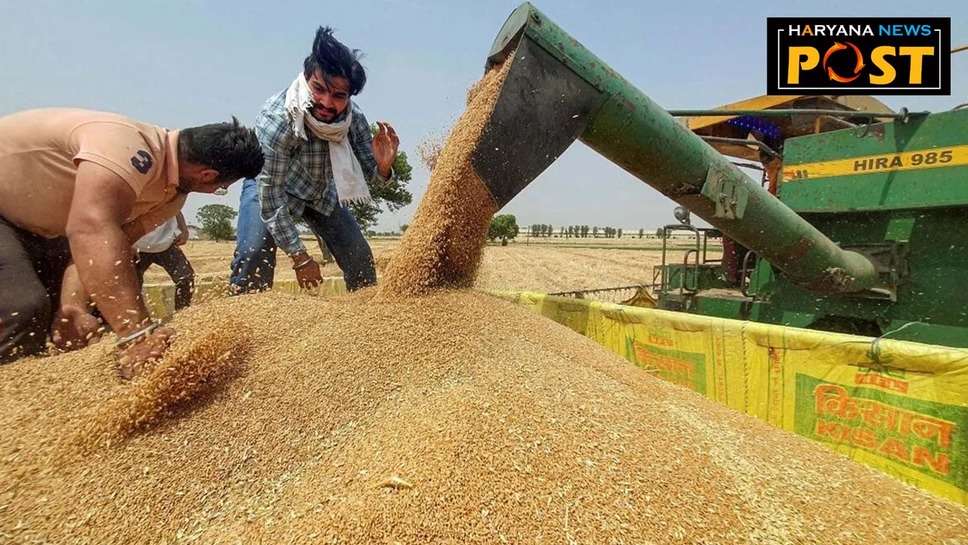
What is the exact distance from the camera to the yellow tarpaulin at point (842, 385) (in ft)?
5.69

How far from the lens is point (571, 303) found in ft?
10.7

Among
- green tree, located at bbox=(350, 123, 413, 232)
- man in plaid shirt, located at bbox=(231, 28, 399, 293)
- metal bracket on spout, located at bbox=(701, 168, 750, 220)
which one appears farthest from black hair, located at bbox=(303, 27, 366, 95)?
green tree, located at bbox=(350, 123, 413, 232)

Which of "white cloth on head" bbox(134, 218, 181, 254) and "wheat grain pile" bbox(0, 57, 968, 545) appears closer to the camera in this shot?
"wheat grain pile" bbox(0, 57, 968, 545)

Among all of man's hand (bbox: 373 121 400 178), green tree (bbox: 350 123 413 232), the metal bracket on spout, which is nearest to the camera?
the metal bracket on spout

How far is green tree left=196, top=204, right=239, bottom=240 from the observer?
128ft

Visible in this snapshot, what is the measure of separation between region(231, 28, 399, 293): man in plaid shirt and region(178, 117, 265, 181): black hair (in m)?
0.58

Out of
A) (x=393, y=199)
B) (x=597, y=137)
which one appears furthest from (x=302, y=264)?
(x=393, y=199)

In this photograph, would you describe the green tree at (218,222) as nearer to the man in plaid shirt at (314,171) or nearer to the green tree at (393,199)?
the green tree at (393,199)

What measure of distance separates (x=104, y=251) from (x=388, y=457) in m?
1.16

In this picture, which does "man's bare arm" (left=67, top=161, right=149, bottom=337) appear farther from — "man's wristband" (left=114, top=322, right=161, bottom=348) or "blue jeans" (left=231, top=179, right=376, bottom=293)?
"blue jeans" (left=231, top=179, right=376, bottom=293)

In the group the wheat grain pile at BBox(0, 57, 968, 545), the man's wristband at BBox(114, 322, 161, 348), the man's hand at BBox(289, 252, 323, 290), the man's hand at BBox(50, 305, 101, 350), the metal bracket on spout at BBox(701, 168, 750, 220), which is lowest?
the wheat grain pile at BBox(0, 57, 968, 545)

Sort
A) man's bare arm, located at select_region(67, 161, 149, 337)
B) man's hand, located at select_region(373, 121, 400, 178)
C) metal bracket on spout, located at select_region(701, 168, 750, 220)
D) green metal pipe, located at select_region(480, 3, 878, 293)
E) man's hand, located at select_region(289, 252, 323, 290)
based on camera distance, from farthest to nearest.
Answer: man's hand, located at select_region(373, 121, 400, 178) → man's hand, located at select_region(289, 252, 323, 290) → metal bracket on spout, located at select_region(701, 168, 750, 220) → green metal pipe, located at select_region(480, 3, 878, 293) → man's bare arm, located at select_region(67, 161, 149, 337)

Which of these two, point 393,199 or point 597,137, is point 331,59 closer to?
point 597,137

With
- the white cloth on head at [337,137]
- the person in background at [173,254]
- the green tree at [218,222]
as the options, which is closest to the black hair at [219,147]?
the white cloth on head at [337,137]
